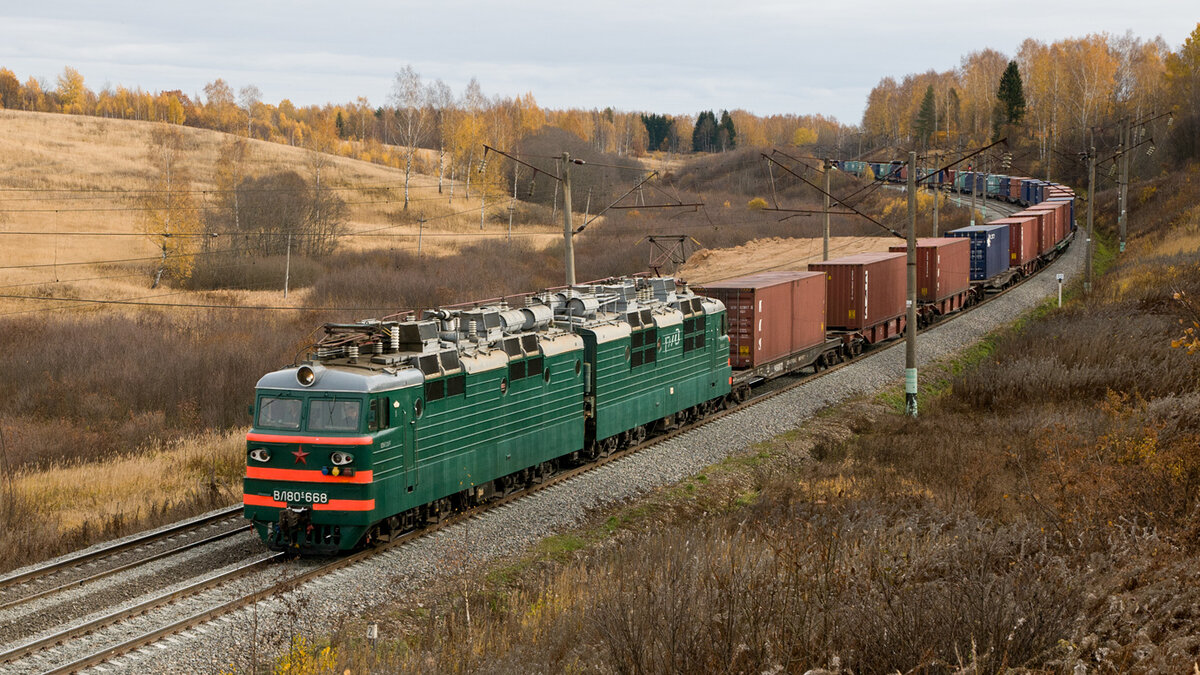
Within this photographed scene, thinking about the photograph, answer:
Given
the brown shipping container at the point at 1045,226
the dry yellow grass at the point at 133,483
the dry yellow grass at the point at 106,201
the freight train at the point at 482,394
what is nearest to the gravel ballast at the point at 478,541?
the freight train at the point at 482,394

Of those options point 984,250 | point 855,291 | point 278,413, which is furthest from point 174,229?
point 278,413

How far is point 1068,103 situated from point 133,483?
121595 millimetres

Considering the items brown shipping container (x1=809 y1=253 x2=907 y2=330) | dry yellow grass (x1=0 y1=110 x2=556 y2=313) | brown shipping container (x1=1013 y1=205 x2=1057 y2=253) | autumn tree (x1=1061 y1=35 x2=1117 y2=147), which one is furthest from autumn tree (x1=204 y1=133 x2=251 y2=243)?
autumn tree (x1=1061 y1=35 x2=1117 y2=147)

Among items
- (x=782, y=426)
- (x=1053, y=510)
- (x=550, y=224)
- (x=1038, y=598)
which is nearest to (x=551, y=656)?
(x=1038, y=598)

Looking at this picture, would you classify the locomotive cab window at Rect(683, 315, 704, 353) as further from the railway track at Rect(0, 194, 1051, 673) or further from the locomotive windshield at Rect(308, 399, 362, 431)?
the locomotive windshield at Rect(308, 399, 362, 431)

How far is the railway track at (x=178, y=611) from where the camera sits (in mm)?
11742

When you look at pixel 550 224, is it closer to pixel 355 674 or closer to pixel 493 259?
pixel 493 259

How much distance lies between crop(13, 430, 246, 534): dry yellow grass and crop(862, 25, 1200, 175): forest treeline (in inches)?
2861

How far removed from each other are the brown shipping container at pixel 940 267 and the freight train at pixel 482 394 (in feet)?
36.7

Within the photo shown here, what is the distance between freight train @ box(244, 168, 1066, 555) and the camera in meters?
15.0

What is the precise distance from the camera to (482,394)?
57.4ft

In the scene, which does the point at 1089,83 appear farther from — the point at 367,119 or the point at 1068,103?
the point at 367,119

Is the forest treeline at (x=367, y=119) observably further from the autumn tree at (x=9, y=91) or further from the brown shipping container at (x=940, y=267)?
the brown shipping container at (x=940, y=267)

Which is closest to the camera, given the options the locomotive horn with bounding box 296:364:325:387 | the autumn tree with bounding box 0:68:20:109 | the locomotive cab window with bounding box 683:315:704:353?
the locomotive horn with bounding box 296:364:325:387
